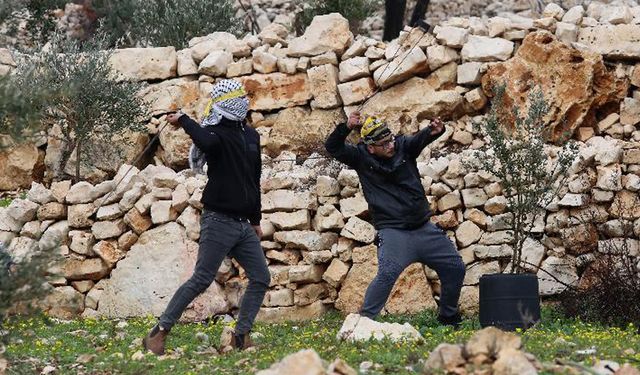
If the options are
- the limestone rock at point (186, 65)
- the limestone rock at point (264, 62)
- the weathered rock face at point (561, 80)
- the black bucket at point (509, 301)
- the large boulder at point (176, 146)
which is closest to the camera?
the black bucket at point (509, 301)

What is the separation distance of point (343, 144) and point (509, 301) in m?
1.97

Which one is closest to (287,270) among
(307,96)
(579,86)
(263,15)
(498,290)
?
(498,290)

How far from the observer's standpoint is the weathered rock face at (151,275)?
11000 mm

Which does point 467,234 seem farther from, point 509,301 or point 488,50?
point 488,50

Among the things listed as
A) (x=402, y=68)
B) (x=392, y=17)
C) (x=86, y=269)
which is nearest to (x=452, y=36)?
(x=402, y=68)

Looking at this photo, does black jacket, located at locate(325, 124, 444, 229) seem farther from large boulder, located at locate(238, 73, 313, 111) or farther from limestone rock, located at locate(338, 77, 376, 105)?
large boulder, located at locate(238, 73, 313, 111)

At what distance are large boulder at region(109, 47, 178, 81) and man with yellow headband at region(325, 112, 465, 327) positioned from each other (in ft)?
18.9

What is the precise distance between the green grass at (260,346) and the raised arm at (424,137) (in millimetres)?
1523

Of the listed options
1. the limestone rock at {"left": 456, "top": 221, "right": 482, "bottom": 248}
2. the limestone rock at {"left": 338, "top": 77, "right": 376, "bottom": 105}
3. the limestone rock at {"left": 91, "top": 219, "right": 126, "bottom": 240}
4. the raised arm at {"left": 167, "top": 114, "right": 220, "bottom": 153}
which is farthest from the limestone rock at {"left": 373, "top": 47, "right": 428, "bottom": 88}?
the raised arm at {"left": 167, "top": 114, "right": 220, "bottom": 153}

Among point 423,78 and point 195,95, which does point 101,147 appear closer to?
point 195,95

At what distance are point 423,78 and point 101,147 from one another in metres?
4.14

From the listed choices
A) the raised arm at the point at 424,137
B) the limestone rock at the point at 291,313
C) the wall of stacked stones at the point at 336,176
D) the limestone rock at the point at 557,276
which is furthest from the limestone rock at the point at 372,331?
the limestone rock at the point at 557,276

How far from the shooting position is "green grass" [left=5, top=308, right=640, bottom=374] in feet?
24.5

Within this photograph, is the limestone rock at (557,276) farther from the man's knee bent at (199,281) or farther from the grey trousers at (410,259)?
the man's knee bent at (199,281)
